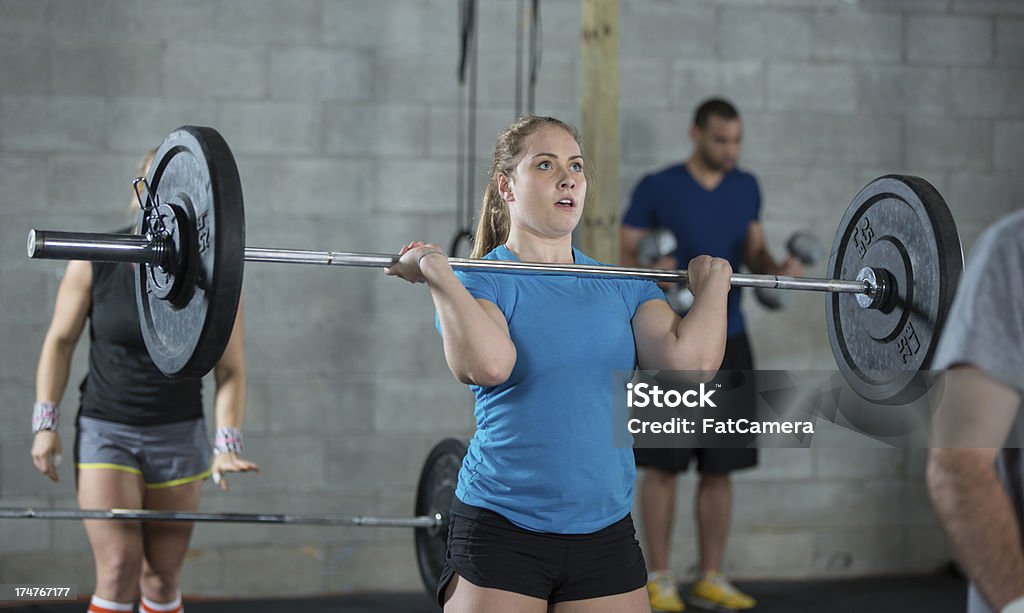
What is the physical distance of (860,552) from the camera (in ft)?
12.8

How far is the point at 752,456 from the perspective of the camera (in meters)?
3.49

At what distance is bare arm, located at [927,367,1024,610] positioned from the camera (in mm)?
1048

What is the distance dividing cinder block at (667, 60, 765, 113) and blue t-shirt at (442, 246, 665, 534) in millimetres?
2370

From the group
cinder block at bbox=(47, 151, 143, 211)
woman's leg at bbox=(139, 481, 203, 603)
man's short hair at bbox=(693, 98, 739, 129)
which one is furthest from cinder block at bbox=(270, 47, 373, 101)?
woman's leg at bbox=(139, 481, 203, 603)

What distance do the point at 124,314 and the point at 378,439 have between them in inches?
55.9

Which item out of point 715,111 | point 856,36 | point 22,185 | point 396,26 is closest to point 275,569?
point 22,185

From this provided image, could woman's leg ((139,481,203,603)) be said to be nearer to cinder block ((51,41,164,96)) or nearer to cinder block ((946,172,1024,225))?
cinder block ((51,41,164,96))

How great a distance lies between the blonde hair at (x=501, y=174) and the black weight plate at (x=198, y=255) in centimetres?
42

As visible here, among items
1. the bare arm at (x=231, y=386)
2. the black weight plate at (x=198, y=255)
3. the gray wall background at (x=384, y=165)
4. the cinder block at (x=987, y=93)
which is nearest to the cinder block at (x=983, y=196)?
the gray wall background at (x=384, y=165)

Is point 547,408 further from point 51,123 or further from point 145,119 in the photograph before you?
point 51,123

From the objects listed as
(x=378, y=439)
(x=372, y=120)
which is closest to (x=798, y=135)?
(x=372, y=120)

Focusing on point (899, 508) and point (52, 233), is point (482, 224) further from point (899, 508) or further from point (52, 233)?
point (899, 508)

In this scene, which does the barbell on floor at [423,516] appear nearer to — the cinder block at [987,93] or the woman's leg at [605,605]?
the woman's leg at [605,605]

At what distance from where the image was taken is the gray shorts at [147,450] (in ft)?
7.73
